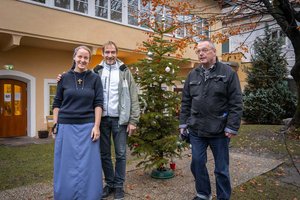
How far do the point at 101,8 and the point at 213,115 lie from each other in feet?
31.8

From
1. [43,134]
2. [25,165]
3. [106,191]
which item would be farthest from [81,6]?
[106,191]

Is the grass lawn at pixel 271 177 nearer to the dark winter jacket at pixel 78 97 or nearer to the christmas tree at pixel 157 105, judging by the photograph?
the christmas tree at pixel 157 105

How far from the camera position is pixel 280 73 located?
16234mm

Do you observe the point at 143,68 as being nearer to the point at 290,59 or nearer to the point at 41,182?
the point at 41,182

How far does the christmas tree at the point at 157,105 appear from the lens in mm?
4676

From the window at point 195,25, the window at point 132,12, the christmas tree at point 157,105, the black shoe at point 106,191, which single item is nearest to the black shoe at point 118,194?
the black shoe at point 106,191

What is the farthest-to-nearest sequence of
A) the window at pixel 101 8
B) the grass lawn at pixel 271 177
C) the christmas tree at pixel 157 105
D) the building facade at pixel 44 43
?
the window at pixel 101 8 → the building facade at pixel 44 43 → the christmas tree at pixel 157 105 → the grass lawn at pixel 271 177

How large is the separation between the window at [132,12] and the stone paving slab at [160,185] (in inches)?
333

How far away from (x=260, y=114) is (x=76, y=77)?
14.0 metres

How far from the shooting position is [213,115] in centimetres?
349

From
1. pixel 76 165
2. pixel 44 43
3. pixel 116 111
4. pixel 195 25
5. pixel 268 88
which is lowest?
pixel 76 165

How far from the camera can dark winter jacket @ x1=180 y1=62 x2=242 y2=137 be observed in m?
3.41

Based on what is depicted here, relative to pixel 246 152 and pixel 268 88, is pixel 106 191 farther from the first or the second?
pixel 268 88

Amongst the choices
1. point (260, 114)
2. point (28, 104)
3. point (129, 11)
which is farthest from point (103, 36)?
point (260, 114)
